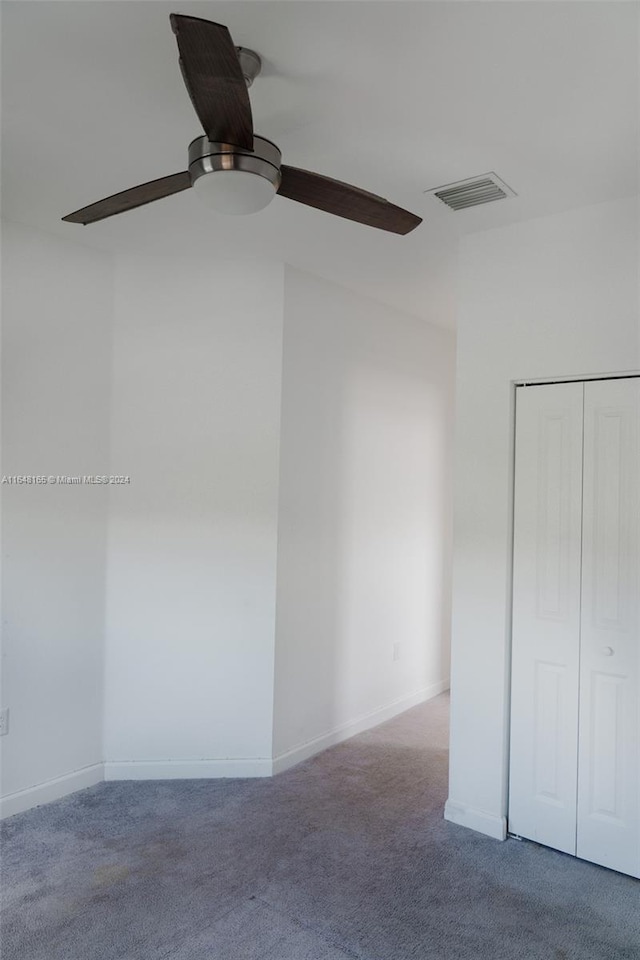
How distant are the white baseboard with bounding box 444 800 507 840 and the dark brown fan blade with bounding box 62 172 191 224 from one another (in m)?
2.70

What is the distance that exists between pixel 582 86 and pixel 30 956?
10.0ft

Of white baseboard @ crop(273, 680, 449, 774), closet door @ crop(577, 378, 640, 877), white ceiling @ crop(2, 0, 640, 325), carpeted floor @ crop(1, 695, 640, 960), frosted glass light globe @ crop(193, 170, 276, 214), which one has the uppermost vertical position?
white ceiling @ crop(2, 0, 640, 325)

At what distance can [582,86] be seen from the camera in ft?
6.11

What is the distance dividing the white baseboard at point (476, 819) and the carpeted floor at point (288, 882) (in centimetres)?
5

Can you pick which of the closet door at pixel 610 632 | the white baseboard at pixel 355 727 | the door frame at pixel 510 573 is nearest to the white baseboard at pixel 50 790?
the white baseboard at pixel 355 727

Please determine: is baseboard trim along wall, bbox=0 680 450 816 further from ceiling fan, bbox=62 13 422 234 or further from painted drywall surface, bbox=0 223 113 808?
ceiling fan, bbox=62 13 422 234

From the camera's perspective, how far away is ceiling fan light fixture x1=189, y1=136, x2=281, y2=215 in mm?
1649

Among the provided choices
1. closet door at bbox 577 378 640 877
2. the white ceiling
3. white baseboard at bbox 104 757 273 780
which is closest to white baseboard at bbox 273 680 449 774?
white baseboard at bbox 104 757 273 780

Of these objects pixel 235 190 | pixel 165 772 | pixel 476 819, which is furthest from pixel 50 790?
pixel 235 190

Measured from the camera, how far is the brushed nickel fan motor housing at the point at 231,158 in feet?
5.40

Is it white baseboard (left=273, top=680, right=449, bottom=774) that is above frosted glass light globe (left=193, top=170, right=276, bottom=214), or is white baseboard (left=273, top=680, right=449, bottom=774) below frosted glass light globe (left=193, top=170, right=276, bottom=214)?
below

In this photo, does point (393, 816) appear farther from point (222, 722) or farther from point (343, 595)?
point (343, 595)

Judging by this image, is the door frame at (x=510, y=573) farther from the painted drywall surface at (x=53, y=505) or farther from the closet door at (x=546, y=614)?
the painted drywall surface at (x=53, y=505)

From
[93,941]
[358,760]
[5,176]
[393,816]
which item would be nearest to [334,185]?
[5,176]
